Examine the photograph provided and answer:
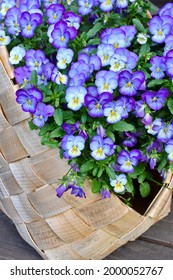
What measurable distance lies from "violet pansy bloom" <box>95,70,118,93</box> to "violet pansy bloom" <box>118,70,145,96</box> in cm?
1

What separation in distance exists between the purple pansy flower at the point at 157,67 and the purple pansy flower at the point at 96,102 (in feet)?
0.35

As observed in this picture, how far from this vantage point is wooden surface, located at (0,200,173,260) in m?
1.31

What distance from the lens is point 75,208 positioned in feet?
3.47

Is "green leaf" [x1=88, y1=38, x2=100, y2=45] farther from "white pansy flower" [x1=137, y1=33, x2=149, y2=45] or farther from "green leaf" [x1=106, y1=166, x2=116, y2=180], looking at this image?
"green leaf" [x1=106, y1=166, x2=116, y2=180]

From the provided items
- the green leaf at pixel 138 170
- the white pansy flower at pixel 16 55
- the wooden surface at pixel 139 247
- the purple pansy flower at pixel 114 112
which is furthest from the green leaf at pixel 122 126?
the wooden surface at pixel 139 247

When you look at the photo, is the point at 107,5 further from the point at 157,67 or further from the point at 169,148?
the point at 169,148

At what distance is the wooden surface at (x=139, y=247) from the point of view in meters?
1.31

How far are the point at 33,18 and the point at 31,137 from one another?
0.77 ft

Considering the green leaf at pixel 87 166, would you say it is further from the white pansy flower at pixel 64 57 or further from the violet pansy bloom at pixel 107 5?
the violet pansy bloom at pixel 107 5

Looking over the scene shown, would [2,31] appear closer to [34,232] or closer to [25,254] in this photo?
[34,232]

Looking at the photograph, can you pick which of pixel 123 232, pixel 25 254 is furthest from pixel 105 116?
pixel 25 254

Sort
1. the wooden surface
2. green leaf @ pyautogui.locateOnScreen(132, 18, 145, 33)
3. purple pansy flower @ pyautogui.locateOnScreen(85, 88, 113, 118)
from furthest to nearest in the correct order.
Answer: the wooden surface → green leaf @ pyautogui.locateOnScreen(132, 18, 145, 33) → purple pansy flower @ pyautogui.locateOnScreen(85, 88, 113, 118)

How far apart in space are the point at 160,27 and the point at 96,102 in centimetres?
20

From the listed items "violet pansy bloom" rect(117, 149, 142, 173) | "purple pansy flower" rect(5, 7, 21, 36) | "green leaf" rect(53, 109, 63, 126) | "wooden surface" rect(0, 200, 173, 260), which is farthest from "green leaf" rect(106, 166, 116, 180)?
"wooden surface" rect(0, 200, 173, 260)
